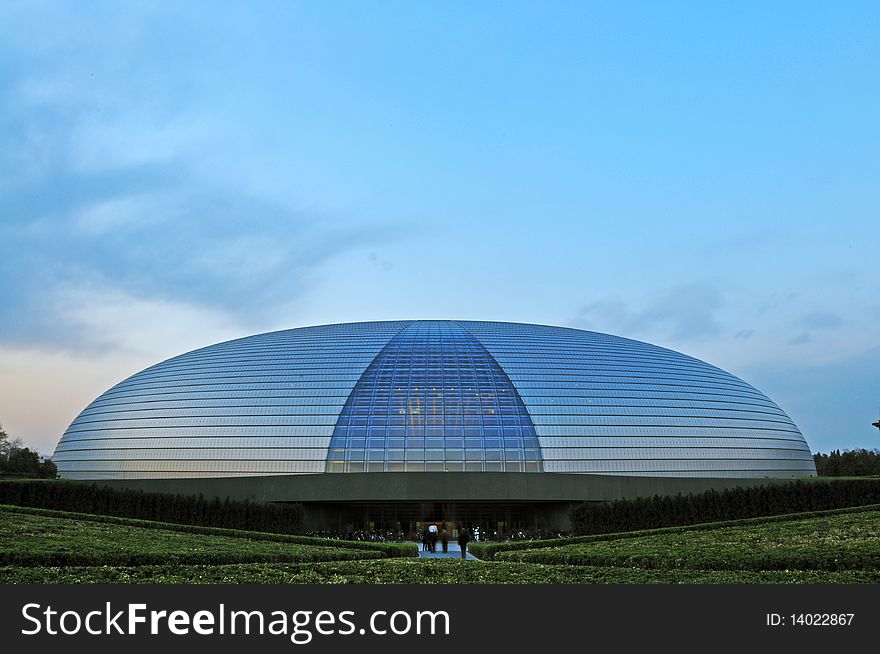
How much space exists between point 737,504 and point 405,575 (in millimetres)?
24946

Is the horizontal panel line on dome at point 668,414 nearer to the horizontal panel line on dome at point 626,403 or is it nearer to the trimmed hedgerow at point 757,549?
the horizontal panel line on dome at point 626,403

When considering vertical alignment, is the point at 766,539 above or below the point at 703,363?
below

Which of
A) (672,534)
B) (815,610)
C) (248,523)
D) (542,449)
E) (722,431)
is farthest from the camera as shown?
(722,431)

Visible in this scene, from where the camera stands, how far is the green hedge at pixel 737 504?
37125 millimetres

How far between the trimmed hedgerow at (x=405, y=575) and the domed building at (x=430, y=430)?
1040 inches

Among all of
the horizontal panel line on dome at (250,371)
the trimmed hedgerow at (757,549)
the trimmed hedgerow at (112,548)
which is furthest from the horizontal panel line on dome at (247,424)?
the trimmed hedgerow at (757,549)

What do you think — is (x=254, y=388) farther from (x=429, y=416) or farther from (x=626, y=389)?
(x=626, y=389)

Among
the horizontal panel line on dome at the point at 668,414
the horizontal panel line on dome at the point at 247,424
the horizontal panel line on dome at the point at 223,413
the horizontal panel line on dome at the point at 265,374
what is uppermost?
the horizontal panel line on dome at the point at 265,374

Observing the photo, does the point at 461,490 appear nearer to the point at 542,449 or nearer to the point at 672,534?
the point at 542,449

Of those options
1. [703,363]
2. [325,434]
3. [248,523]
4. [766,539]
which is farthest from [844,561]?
[703,363]

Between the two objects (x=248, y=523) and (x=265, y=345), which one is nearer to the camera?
(x=248, y=523)

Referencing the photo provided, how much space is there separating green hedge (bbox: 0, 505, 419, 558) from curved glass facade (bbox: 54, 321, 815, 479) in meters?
14.8

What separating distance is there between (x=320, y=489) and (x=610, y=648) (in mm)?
37809

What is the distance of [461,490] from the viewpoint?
45281 millimetres
